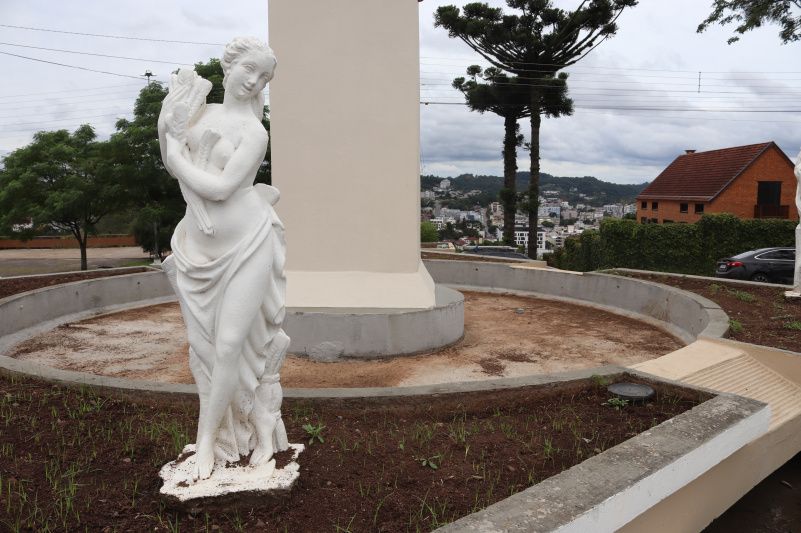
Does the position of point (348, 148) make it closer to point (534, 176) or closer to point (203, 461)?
point (203, 461)

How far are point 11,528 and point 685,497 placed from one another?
4279 millimetres

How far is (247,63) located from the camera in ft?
10.7

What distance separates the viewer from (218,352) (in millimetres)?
3152

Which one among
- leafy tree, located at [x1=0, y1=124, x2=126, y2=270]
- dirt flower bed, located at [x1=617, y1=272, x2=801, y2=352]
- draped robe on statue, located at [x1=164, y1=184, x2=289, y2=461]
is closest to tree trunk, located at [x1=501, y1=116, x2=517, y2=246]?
dirt flower bed, located at [x1=617, y1=272, x2=801, y2=352]

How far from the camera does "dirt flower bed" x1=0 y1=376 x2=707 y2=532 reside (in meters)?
3.27

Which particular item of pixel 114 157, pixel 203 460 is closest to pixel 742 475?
pixel 203 460

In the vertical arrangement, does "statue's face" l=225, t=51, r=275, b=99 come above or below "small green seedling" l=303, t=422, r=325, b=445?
above

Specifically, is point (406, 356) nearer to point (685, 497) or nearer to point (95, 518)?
point (685, 497)

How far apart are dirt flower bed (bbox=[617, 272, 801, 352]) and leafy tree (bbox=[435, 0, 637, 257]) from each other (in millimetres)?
15215

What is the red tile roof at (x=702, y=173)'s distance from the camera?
30.9m

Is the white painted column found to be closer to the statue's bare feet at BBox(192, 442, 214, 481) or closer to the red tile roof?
the statue's bare feet at BBox(192, 442, 214, 481)

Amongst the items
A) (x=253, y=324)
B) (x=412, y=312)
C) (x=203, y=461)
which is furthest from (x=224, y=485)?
(x=412, y=312)

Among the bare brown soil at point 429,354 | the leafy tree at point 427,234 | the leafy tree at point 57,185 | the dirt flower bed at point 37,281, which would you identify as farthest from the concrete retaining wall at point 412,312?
the leafy tree at point 427,234

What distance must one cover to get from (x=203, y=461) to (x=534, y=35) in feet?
84.8
